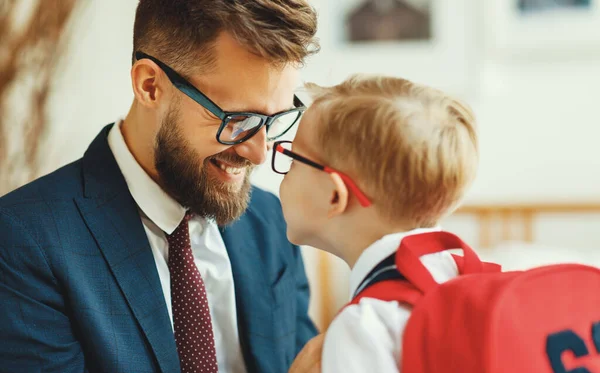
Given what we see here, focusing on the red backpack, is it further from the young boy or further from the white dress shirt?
the white dress shirt

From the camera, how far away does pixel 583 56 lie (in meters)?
2.59

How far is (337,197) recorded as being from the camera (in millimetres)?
1017

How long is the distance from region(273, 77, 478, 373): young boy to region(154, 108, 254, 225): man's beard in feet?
1.27

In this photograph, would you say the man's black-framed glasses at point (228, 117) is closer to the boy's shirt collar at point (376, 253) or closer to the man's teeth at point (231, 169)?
the man's teeth at point (231, 169)

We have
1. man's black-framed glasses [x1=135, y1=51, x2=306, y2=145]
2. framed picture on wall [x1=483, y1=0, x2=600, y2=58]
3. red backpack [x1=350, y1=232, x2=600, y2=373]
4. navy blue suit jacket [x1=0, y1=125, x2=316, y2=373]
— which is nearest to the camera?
red backpack [x1=350, y1=232, x2=600, y2=373]

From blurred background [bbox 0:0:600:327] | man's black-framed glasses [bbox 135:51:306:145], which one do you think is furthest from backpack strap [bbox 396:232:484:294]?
blurred background [bbox 0:0:600:327]

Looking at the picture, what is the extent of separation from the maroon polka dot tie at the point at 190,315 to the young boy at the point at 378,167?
422mm

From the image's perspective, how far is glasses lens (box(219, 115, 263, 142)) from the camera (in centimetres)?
135

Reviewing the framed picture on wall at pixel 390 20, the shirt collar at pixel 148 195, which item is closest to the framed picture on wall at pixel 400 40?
the framed picture on wall at pixel 390 20

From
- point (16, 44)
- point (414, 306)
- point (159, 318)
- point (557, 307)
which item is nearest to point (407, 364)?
point (414, 306)

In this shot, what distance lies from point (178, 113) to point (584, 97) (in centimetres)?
183

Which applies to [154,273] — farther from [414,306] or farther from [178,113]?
[414,306]

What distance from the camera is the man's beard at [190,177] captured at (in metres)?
1.40

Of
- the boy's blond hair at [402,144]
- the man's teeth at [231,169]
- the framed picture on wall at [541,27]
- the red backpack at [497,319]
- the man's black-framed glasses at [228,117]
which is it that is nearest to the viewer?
the red backpack at [497,319]
